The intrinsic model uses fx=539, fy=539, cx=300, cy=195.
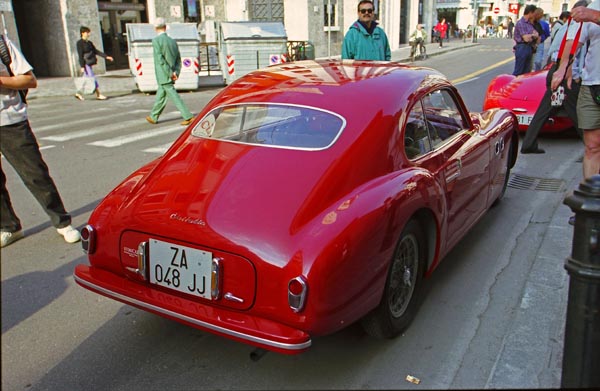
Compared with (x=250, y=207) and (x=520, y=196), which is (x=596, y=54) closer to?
(x=520, y=196)

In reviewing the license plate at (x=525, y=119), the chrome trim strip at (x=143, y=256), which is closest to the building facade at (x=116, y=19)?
the license plate at (x=525, y=119)

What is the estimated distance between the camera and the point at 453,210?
3.62m

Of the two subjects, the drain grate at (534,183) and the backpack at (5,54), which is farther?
the drain grate at (534,183)

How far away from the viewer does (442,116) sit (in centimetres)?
401

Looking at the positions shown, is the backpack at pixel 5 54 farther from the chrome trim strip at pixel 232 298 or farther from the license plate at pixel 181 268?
the chrome trim strip at pixel 232 298

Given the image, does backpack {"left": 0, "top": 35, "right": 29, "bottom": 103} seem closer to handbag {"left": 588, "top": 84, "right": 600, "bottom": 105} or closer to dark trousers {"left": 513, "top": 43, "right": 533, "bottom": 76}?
handbag {"left": 588, "top": 84, "right": 600, "bottom": 105}

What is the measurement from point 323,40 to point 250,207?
87.5ft

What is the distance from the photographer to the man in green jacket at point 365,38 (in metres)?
7.23

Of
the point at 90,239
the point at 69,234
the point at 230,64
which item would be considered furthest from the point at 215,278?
the point at 230,64

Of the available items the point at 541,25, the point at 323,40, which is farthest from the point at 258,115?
the point at 323,40

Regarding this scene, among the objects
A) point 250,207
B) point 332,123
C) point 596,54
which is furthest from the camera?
point 596,54

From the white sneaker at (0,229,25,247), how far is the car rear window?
2.31 metres

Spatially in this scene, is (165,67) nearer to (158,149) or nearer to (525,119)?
(158,149)

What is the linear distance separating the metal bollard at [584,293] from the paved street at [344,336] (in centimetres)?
40
